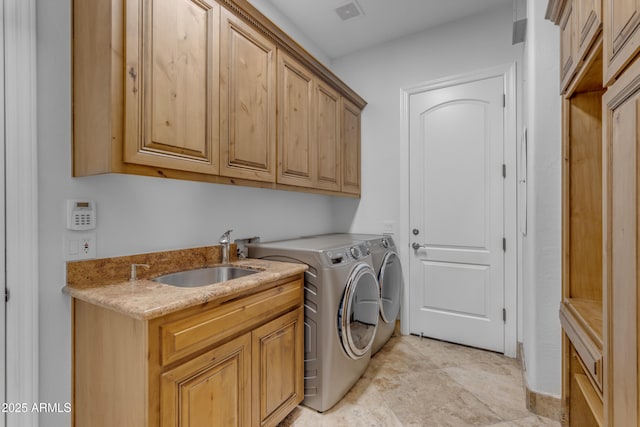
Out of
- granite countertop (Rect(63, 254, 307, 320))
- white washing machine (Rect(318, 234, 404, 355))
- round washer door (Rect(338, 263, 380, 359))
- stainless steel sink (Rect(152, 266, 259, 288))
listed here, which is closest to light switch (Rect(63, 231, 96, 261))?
granite countertop (Rect(63, 254, 307, 320))

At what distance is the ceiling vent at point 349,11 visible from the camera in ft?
8.25

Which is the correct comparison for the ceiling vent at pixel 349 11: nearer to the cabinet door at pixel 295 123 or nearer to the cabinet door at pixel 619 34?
the cabinet door at pixel 295 123

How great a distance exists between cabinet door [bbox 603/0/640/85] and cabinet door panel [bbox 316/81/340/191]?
1.79 metres

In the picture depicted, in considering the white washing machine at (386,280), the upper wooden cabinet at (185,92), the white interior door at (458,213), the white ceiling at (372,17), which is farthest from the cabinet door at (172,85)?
the white interior door at (458,213)

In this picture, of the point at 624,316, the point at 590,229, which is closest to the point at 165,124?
the point at 624,316

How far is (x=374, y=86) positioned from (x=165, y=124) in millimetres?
A: 2382

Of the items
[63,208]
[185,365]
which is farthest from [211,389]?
[63,208]

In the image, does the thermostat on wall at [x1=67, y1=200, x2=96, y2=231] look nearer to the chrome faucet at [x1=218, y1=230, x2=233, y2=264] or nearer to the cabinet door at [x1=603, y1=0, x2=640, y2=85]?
the chrome faucet at [x1=218, y1=230, x2=233, y2=264]

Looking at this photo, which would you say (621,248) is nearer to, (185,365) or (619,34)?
(619,34)

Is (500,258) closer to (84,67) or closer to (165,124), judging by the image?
(165,124)

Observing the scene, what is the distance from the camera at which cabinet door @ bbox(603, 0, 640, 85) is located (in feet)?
2.35

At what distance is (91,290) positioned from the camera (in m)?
1.24

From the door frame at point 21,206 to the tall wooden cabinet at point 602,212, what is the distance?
6.47 feet

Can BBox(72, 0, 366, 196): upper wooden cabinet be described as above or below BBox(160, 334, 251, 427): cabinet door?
above
